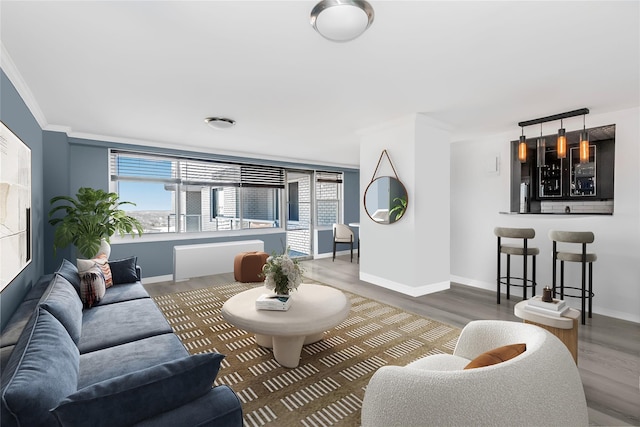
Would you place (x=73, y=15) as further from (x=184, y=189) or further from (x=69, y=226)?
(x=184, y=189)

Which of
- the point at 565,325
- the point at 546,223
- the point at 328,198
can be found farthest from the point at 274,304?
the point at 328,198

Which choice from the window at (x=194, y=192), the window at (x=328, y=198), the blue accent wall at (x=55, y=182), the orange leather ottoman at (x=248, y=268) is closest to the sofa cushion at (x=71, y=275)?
the blue accent wall at (x=55, y=182)

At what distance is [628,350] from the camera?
273cm

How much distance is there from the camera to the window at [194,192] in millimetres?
5320

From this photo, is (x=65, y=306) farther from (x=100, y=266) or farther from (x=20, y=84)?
(x=20, y=84)

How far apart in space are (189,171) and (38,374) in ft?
17.1

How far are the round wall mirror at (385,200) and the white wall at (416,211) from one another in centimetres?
8

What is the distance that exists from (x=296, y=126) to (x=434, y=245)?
2538 millimetres

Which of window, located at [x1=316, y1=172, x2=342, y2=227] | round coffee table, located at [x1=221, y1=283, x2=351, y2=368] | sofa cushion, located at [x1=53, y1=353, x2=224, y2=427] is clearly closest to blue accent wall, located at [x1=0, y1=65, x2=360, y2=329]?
window, located at [x1=316, y1=172, x2=342, y2=227]

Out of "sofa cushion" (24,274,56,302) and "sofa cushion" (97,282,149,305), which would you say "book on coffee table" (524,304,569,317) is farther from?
"sofa cushion" (24,274,56,302)

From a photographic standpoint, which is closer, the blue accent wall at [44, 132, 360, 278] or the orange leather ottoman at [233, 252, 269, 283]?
the blue accent wall at [44, 132, 360, 278]

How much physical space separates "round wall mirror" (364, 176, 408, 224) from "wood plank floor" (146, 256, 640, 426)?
107 cm

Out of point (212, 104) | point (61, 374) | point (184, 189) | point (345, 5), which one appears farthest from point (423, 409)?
point (184, 189)

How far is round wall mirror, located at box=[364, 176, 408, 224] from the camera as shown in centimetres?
432
